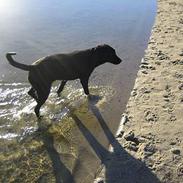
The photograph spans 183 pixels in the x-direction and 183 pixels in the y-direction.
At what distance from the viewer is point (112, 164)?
6059mm

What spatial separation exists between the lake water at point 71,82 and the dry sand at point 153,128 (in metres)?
0.30

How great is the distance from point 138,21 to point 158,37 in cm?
194

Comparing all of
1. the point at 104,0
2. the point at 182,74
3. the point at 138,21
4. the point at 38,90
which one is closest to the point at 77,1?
the point at 104,0

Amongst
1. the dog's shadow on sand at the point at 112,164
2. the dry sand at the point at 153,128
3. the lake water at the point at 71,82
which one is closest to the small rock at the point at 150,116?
the dry sand at the point at 153,128

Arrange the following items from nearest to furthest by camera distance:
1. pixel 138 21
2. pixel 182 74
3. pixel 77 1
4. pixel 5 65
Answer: pixel 182 74, pixel 5 65, pixel 138 21, pixel 77 1

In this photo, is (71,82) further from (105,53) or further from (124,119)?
(124,119)

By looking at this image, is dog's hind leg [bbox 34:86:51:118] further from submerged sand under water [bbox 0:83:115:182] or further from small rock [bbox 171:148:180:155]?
→ small rock [bbox 171:148:180:155]

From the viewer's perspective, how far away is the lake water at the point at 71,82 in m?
6.62

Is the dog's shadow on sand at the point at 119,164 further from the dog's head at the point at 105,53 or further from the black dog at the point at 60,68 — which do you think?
the dog's head at the point at 105,53

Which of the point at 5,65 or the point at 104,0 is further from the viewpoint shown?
the point at 104,0

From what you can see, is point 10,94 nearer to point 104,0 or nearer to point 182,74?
point 182,74

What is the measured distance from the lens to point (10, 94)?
8562mm

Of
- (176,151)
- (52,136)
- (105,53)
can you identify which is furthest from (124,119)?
(105,53)

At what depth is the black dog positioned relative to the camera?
286 inches
